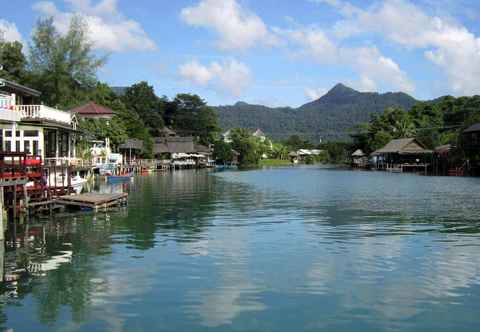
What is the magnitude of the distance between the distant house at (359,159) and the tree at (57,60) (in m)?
76.4

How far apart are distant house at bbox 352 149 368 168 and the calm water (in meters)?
99.3

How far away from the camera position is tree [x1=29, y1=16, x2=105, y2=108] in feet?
210

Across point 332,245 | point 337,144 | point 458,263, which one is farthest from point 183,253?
point 337,144

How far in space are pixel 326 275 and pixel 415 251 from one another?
16.4 feet

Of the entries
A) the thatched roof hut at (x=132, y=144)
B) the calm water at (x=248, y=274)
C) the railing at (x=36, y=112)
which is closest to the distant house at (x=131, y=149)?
the thatched roof hut at (x=132, y=144)

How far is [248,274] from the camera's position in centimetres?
1653

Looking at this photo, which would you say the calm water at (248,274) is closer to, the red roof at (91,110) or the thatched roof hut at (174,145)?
the red roof at (91,110)

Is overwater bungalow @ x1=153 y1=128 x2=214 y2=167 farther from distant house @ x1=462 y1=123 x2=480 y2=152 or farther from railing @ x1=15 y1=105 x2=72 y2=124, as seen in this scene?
railing @ x1=15 y1=105 x2=72 y2=124

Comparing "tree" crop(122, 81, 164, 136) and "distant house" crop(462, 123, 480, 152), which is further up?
"tree" crop(122, 81, 164, 136)

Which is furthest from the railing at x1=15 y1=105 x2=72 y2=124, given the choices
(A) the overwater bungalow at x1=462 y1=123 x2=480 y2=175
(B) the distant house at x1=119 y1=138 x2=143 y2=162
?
(A) the overwater bungalow at x1=462 y1=123 x2=480 y2=175

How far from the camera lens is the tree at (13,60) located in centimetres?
7156

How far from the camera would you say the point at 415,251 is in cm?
1984

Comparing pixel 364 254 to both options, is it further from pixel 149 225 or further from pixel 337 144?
pixel 337 144

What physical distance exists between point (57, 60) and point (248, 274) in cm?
5381
